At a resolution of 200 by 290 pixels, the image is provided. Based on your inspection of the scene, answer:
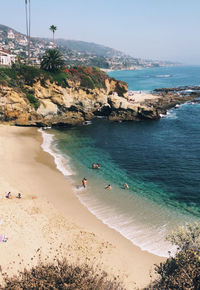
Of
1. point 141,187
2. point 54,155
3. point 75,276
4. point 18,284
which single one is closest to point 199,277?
point 75,276

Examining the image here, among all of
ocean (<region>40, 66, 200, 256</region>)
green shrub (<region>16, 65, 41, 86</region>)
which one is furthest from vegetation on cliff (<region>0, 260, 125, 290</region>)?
green shrub (<region>16, 65, 41, 86</region>)

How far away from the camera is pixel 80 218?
68.6ft

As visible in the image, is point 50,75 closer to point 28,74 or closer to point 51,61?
point 51,61

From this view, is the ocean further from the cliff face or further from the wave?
the cliff face

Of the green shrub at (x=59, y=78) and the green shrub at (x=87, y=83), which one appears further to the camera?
the green shrub at (x=87, y=83)

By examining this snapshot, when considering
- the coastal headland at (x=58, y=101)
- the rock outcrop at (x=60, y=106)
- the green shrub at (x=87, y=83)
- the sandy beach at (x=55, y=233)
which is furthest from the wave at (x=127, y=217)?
the green shrub at (x=87, y=83)

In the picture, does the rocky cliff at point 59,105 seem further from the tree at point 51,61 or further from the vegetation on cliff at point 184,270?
the vegetation on cliff at point 184,270

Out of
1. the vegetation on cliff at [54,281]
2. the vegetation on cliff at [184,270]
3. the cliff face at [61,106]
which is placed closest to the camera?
the vegetation on cliff at [54,281]

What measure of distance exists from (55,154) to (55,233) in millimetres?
19373

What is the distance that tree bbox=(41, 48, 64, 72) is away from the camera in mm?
60250

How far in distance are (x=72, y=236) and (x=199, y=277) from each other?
10361mm

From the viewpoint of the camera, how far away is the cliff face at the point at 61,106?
48.5 m

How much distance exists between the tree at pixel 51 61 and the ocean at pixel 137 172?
20.1 m

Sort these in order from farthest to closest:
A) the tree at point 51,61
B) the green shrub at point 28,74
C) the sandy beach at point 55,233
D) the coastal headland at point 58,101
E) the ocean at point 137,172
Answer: the tree at point 51,61
the green shrub at point 28,74
the coastal headland at point 58,101
the ocean at point 137,172
the sandy beach at point 55,233
